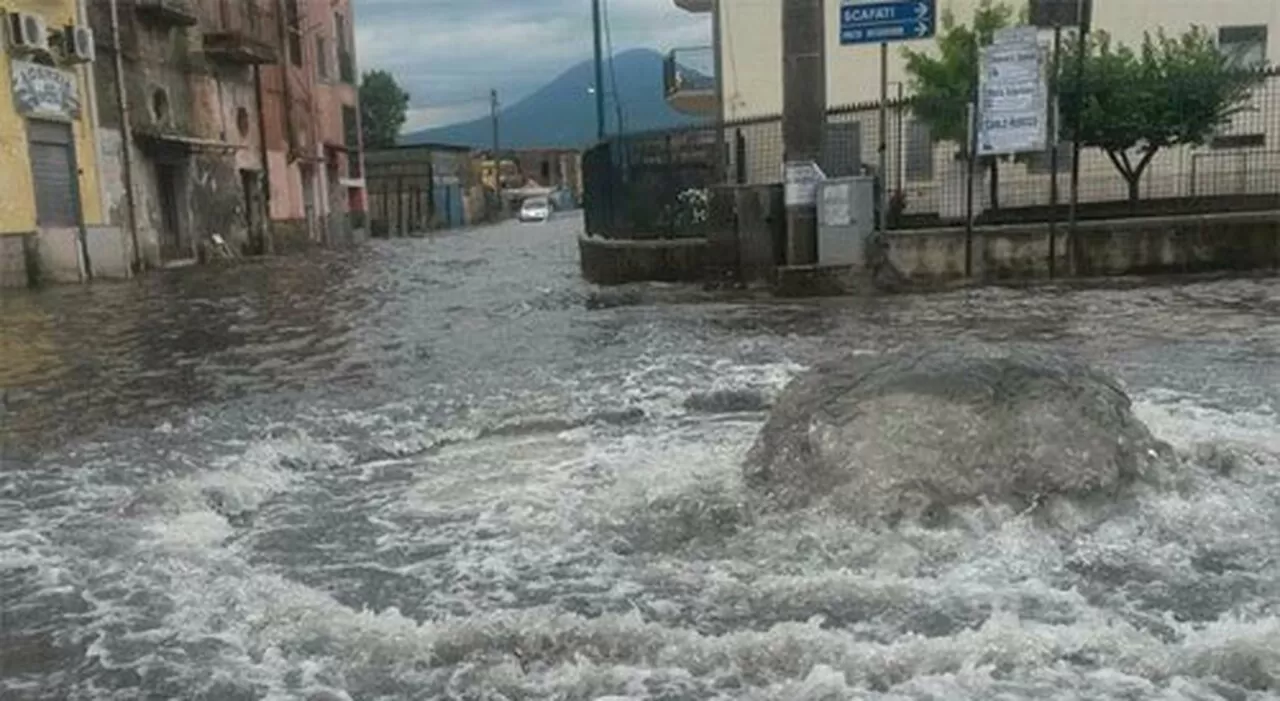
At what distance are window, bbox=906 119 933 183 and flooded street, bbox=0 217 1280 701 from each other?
1040 centimetres

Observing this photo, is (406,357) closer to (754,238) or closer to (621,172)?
(754,238)

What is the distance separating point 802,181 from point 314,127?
2965 cm

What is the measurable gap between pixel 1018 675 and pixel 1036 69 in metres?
11.3

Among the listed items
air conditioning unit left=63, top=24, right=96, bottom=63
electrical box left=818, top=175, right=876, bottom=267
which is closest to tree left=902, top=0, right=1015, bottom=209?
electrical box left=818, top=175, right=876, bottom=267

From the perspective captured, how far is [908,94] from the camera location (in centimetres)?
2266

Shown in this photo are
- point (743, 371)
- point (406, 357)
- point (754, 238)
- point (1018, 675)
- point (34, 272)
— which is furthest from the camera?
point (34, 272)

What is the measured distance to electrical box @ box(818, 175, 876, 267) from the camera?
14062mm

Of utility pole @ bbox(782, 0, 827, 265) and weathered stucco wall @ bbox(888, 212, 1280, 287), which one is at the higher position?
utility pole @ bbox(782, 0, 827, 265)

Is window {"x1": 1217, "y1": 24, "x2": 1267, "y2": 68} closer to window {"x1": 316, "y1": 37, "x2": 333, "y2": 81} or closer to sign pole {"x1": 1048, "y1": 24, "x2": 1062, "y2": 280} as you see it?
sign pole {"x1": 1048, "y1": 24, "x2": 1062, "y2": 280}

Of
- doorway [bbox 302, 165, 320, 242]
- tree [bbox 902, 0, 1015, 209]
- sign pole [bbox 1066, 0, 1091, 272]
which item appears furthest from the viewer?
doorway [bbox 302, 165, 320, 242]

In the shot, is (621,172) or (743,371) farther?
(621,172)

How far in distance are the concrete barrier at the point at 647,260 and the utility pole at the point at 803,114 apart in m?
1.57

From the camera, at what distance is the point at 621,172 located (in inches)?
712

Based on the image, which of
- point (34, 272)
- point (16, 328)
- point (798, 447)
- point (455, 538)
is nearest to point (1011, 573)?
point (798, 447)
